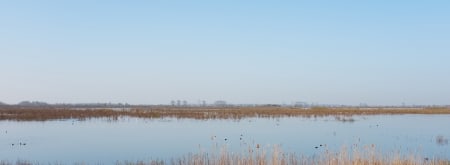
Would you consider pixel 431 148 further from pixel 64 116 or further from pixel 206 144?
pixel 64 116

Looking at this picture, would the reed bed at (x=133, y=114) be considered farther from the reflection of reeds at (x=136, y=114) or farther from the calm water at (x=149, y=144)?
the calm water at (x=149, y=144)

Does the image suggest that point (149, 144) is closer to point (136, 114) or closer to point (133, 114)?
point (136, 114)

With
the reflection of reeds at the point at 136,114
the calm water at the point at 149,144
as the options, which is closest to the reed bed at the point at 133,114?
the reflection of reeds at the point at 136,114

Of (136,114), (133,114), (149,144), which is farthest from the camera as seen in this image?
(133,114)

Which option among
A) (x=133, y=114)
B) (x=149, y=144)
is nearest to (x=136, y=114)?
(x=133, y=114)

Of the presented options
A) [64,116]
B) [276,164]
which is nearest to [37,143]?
[276,164]

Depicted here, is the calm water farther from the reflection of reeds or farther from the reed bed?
the reed bed

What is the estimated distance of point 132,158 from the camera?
14.5m

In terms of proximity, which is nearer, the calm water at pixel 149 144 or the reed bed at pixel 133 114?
the calm water at pixel 149 144

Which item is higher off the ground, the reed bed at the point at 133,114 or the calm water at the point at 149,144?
the reed bed at the point at 133,114

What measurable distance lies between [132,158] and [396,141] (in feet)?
36.2

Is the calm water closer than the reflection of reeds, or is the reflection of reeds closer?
the calm water

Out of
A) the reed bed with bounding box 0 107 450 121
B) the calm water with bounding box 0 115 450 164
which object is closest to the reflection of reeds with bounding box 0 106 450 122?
the reed bed with bounding box 0 107 450 121

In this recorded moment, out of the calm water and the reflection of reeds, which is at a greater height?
the reflection of reeds
